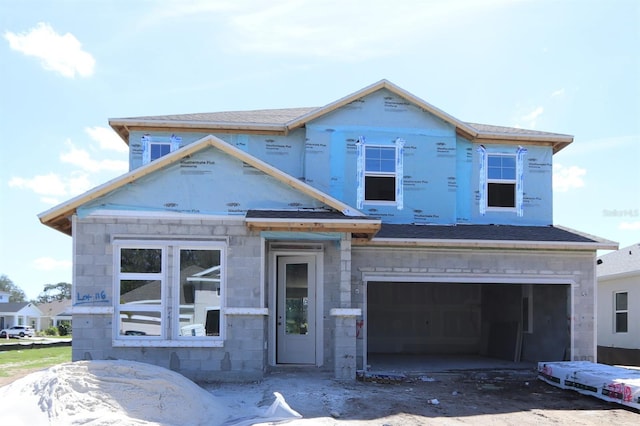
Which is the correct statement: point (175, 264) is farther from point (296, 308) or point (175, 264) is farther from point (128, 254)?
point (296, 308)

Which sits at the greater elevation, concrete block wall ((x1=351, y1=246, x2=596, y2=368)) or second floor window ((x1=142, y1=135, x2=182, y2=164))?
second floor window ((x1=142, y1=135, x2=182, y2=164))

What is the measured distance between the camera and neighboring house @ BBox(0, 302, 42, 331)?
70694 millimetres

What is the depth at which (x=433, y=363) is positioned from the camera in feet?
54.2

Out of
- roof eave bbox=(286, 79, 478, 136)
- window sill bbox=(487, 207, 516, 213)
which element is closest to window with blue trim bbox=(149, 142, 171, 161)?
roof eave bbox=(286, 79, 478, 136)

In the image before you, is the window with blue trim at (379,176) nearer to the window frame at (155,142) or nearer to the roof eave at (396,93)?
the roof eave at (396,93)

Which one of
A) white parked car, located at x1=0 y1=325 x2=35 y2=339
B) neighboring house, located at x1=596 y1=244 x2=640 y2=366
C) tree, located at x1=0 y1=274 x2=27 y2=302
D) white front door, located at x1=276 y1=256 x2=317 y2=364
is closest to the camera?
white front door, located at x1=276 y1=256 x2=317 y2=364

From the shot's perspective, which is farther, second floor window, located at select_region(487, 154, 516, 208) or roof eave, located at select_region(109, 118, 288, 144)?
second floor window, located at select_region(487, 154, 516, 208)

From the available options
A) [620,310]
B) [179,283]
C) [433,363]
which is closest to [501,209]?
[433,363]

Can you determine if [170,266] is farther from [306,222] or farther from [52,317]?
[52,317]

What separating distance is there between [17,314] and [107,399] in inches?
2821

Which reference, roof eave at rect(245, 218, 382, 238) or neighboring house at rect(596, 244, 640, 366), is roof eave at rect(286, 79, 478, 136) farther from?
neighboring house at rect(596, 244, 640, 366)

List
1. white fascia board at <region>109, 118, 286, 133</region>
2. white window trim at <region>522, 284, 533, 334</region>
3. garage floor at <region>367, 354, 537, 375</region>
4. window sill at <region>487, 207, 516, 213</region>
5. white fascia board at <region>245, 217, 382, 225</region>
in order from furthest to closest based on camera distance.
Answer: white window trim at <region>522, 284, 533, 334</region> < window sill at <region>487, 207, 516, 213</region> < white fascia board at <region>109, 118, 286, 133</region> < garage floor at <region>367, 354, 537, 375</region> < white fascia board at <region>245, 217, 382, 225</region>

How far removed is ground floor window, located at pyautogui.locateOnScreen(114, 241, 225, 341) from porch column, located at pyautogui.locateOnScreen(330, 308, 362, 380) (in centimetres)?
235

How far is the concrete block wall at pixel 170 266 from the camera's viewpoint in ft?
37.7
